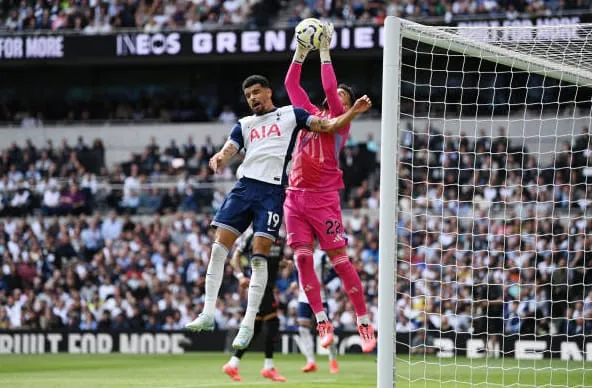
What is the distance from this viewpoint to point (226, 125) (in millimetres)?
31703

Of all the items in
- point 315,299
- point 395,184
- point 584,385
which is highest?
point 395,184

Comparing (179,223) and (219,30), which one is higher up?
(219,30)

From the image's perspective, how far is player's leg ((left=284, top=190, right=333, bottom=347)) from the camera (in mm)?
11359

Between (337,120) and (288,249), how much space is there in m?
16.1

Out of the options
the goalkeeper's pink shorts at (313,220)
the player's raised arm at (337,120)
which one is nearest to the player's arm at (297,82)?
the player's raised arm at (337,120)

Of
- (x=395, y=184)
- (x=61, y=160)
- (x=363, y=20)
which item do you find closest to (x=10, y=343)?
(x=61, y=160)

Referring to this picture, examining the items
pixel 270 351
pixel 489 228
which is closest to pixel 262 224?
pixel 270 351

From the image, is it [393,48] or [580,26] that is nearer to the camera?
[393,48]

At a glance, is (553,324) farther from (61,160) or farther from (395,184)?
(61,160)

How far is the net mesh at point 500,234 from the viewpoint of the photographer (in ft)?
38.1

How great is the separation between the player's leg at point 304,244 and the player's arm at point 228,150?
100 cm

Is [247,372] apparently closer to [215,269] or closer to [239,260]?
[239,260]

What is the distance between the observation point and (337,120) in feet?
34.2

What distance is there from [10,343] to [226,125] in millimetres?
10195
